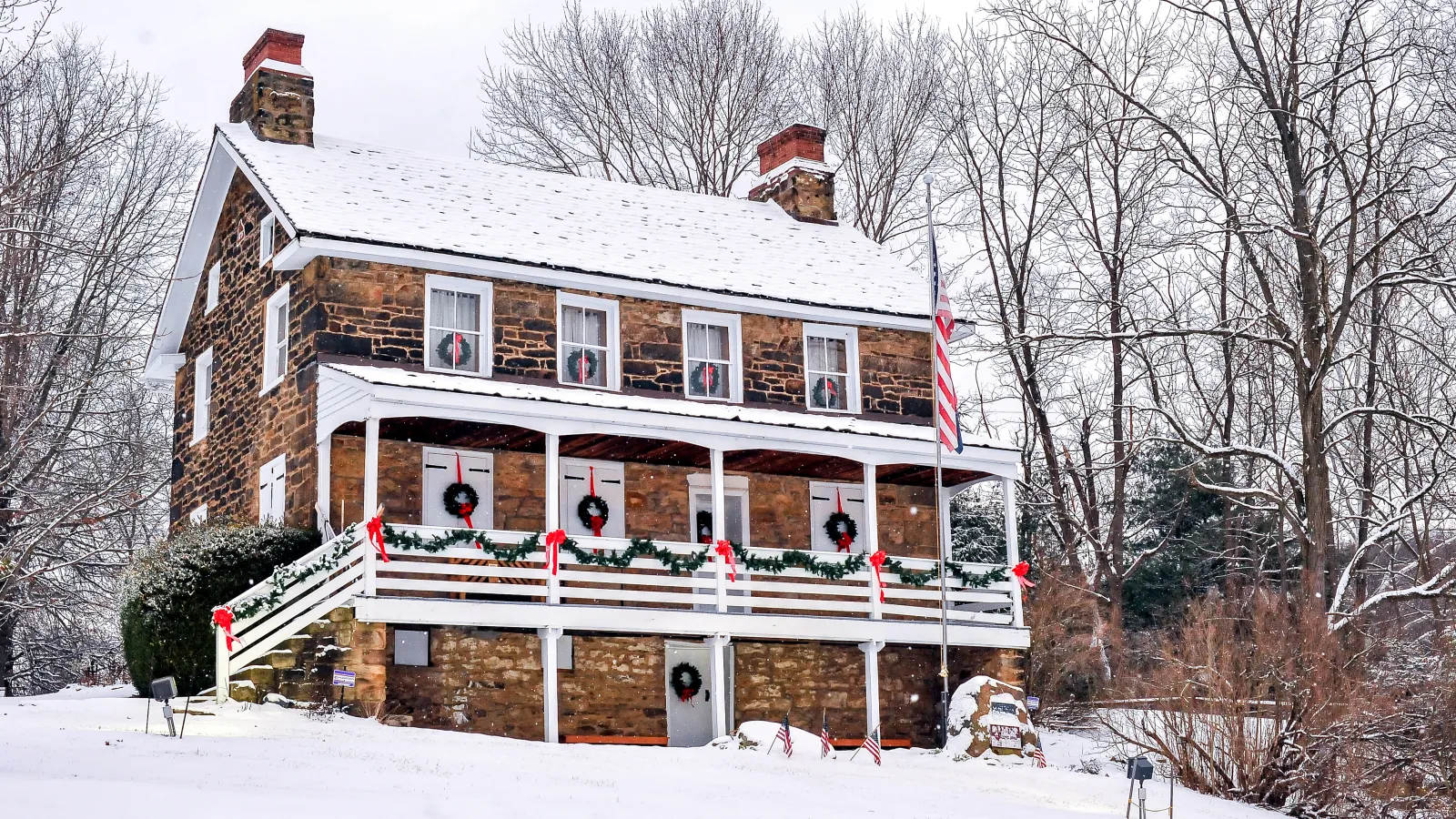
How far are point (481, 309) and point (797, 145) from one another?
8.61 metres

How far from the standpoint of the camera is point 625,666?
74.1 feet

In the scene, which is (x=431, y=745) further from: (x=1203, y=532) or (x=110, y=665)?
(x=1203, y=532)

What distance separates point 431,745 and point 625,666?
547 centimetres

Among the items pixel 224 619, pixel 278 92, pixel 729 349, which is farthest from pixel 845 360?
pixel 224 619

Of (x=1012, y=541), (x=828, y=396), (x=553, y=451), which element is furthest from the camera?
(x=828, y=396)

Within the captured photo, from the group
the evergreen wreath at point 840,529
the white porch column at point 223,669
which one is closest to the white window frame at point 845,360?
the evergreen wreath at point 840,529

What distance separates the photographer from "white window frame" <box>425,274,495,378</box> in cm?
2278

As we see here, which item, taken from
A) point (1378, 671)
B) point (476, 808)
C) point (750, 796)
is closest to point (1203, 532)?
point (1378, 671)

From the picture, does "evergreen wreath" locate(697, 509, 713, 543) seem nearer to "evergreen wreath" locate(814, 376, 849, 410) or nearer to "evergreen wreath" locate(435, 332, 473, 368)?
"evergreen wreath" locate(814, 376, 849, 410)

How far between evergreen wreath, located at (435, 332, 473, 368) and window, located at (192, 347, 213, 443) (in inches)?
202

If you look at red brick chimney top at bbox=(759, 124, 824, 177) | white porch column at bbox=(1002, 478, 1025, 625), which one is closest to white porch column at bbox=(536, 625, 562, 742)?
white porch column at bbox=(1002, 478, 1025, 625)

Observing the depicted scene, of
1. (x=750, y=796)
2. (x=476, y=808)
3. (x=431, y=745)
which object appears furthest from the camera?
(x=431, y=745)

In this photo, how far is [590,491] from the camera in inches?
927

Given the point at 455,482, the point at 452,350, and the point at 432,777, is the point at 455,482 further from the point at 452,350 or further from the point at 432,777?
the point at 432,777
